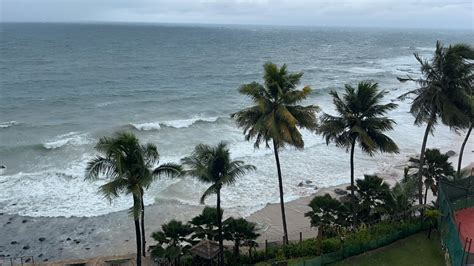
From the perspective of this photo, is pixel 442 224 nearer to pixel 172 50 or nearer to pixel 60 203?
pixel 60 203

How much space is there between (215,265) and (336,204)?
253 inches

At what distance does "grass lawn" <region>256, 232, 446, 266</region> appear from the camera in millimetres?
18906

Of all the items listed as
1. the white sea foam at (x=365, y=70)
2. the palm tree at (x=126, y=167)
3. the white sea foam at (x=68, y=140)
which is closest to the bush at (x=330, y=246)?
the palm tree at (x=126, y=167)

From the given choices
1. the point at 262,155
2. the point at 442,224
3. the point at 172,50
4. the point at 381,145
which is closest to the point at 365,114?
the point at 381,145

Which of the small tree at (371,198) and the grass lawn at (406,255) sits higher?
the small tree at (371,198)

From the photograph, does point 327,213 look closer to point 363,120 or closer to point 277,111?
point 363,120

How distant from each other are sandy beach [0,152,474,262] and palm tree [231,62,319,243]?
8438 mm

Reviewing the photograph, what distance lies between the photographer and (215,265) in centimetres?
2044

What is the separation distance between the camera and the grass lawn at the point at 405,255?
62.0 feet

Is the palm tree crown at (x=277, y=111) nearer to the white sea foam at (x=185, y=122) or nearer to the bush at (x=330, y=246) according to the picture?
the bush at (x=330, y=246)

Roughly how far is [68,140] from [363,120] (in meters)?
34.9

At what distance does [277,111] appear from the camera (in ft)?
64.5

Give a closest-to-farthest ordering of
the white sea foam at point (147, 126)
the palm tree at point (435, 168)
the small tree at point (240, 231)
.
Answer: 1. the small tree at point (240, 231)
2. the palm tree at point (435, 168)
3. the white sea foam at point (147, 126)

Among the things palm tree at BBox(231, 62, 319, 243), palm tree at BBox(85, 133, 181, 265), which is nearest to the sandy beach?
palm tree at BBox(231, 62, 319, 243)
